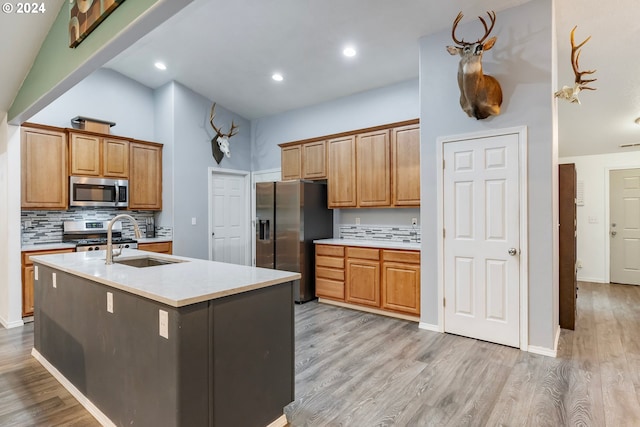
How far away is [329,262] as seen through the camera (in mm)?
4691

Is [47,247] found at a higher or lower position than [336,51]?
lower

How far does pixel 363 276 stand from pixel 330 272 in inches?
21.0

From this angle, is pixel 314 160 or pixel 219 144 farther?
pixel 219 144

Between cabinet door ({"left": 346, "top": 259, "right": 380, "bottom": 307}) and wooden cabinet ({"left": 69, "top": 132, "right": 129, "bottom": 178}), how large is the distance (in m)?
3.62

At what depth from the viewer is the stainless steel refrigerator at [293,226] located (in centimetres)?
475

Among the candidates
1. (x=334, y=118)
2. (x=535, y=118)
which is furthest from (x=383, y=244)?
(x=334, y=118)

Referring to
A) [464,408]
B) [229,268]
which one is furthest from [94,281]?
[464,408]

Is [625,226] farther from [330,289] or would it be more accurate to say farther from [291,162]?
[291,162]

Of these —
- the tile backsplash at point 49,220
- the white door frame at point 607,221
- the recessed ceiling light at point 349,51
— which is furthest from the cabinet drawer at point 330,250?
the white door frame at point 607,221

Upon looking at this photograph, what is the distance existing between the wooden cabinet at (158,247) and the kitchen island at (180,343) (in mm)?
2437

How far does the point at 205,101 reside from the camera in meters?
5.82

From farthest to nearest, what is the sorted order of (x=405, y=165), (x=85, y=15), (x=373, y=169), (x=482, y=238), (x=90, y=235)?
(x=90, y=235), (x=373, y=169), (x=405, y=165), (x=482, y=238), (x=85, y=15)

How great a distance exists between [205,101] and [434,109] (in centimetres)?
396

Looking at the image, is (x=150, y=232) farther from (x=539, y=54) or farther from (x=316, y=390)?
(x=539, y=54)
